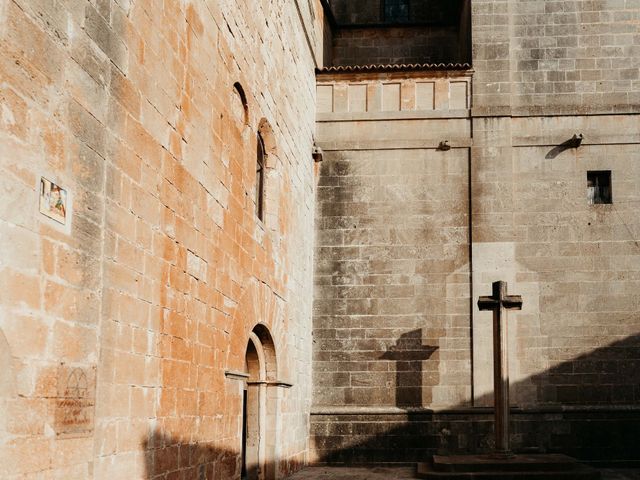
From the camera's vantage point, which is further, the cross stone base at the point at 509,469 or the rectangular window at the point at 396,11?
the rectangular window at the point at 396,11

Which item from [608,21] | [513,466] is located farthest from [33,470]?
[608,21]

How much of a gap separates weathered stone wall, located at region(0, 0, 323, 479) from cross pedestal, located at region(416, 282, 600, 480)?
3.39 meters

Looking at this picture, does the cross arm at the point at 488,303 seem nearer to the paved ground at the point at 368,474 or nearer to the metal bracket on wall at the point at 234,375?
the paved ground at the point at 368,474

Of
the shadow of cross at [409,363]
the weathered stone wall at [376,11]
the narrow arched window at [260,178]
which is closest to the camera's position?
the narrow arched window at [260,178]

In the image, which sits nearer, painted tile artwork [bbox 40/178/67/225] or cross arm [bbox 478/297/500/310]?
painted tile artwork [bbox 40/178/67/225]

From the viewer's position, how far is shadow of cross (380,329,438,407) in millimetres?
14094

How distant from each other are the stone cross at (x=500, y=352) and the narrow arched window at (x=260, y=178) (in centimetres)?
376

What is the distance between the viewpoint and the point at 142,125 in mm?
6598

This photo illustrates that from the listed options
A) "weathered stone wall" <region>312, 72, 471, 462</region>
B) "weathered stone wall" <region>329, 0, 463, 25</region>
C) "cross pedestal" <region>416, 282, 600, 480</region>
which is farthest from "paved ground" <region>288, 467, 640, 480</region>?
"weathered stone wall" <region>329, 0, 463, 25</region>

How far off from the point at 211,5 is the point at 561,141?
797 centimetres

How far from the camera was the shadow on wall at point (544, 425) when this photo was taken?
1377 cm

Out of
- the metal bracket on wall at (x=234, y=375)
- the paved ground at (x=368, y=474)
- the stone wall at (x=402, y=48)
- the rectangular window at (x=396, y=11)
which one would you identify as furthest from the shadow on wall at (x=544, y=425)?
the rectangular window at (x=396, y=11)

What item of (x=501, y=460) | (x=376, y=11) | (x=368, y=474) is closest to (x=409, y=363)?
(x=368, y=474)

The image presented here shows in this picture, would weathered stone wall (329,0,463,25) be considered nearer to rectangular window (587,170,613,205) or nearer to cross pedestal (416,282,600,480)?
rectangular window (587,170,613,205)
